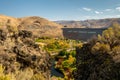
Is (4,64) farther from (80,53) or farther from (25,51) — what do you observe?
(80,53)

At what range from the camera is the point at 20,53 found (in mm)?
39094

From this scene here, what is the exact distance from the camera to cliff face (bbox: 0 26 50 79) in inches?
1442

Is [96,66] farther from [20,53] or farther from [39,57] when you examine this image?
[20,53]

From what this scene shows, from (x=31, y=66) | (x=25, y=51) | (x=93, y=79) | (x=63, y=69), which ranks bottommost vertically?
(x=63, y=69)

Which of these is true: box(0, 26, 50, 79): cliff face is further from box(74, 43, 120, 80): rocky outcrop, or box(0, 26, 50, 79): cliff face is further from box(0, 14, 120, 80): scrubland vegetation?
box(74, 43, 120, 80): rocky outcrop

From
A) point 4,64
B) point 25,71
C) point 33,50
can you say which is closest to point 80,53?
point 33,50

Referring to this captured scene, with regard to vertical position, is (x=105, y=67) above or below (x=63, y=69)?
above

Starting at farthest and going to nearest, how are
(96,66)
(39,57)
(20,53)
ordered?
(96,66) < (39,57) < (20,53)

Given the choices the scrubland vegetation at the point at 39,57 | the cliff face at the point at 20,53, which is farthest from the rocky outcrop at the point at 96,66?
the cliff face at the point at 20,53

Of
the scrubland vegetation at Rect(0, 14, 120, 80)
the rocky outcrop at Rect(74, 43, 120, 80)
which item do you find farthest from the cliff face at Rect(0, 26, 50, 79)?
the rocky outcrop at Rect(74, 43, 120, 80)

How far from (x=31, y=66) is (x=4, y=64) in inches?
263

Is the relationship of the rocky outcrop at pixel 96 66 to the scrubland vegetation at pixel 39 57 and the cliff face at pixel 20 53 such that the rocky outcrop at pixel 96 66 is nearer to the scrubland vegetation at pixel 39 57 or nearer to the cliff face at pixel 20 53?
the scrubland vegetation at pixel 39 57

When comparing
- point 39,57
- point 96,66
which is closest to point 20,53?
point 39,57

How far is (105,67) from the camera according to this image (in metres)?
40.6
